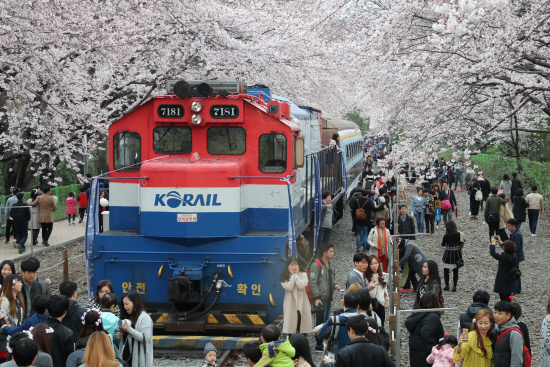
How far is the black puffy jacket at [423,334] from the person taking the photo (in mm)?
7590

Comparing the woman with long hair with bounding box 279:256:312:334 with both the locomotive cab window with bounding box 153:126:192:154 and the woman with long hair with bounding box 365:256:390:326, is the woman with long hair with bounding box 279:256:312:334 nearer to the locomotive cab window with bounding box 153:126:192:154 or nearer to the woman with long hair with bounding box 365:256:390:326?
the woman with long hair with bounding box 365:256:390:326

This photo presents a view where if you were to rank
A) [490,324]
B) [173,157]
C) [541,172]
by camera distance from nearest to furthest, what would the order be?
[490,324]
[173,157]
[541,172]

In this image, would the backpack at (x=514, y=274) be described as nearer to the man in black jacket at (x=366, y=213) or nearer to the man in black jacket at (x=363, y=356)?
the man in black jacket at (x=366, y=213)

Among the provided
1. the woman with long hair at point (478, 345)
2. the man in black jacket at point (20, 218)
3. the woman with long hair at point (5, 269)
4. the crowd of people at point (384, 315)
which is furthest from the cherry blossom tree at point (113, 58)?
the woman with long hair at point (478, 345)

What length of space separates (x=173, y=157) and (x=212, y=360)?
13.4 feet

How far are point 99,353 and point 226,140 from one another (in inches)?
201

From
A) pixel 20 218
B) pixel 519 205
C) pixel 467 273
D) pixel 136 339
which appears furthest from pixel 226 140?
pixel 519 205

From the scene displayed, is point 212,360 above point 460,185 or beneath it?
beneath

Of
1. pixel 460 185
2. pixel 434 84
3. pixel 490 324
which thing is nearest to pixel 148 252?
pixel 490 324

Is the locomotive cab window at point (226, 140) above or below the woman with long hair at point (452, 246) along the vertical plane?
above

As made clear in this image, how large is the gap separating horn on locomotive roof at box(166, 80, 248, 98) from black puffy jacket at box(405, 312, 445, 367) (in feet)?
14.8

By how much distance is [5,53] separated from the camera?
16359 millimetres

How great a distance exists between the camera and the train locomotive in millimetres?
9492

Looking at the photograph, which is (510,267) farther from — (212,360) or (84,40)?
(84,40)
